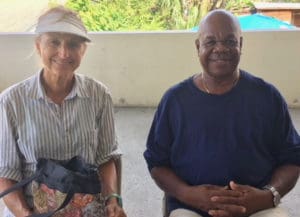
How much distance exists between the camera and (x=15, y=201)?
1679 millimetres

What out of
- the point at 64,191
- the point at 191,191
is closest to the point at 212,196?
the point at 191,191

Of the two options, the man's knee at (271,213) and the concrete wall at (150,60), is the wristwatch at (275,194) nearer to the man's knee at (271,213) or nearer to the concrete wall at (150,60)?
the man's knee at (271,213)

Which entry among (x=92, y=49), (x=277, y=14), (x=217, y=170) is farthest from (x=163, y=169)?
(x=277, y=14)

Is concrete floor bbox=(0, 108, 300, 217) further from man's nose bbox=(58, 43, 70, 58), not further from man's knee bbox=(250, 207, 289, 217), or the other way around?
man's nose bbox=(58, 43, 70, 58)

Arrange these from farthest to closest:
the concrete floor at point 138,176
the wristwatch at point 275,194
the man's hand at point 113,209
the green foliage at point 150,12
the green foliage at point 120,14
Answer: the green foliage at point 150,12, the green foliage at point 120,14, the concrete floor at point 138,176, the wristwatch at point 275,194, the man's hand at point 113,209

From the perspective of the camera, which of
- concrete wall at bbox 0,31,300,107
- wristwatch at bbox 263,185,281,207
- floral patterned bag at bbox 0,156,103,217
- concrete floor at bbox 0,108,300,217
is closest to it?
floral patterned bag at bbox 0,156,103,217

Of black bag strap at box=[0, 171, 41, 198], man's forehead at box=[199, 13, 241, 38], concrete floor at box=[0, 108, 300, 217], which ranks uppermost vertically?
man's forehead at box=[199, 13, 241, 38]

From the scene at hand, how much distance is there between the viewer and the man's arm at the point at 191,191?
5.68ft

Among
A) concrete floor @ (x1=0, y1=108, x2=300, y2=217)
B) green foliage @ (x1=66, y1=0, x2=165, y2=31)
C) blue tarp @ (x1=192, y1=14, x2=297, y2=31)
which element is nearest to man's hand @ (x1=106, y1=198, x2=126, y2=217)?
concrete floor @ (x1=0, y1=108, x2=300, y2=217)

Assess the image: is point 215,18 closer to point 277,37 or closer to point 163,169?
point 163,169

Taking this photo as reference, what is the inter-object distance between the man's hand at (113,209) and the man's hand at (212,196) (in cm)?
27

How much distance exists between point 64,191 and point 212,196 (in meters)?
0.55

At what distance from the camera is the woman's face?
1.70 metres

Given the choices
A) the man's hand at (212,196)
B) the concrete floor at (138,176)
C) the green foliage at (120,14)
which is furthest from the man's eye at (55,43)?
the green foliage at (120,14)
